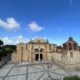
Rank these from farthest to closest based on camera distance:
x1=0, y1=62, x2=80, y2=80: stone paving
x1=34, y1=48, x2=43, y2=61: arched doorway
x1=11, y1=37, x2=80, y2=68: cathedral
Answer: x1=34, y1=48, x2=43, y2=61: arched doorway < x1=11, y1=37, x2=80, y2=68: cathedral < x1=0, y1=62, x2=80, y2=80: stone paving

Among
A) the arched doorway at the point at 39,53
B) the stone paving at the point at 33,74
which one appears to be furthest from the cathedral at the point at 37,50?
the stone paving at the point at 33,74

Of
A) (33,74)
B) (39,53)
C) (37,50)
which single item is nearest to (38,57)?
(39,53)

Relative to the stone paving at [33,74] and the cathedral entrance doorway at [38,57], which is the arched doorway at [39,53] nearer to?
the cathedral entrance doorway at [38,57]

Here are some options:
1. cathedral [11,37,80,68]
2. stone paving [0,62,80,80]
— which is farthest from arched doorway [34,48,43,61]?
stone paving [0,62,80,80]

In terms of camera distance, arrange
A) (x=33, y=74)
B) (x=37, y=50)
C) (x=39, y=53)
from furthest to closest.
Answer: (x=37, y=50) < (x=39, y=53) < (x=33, y=74)

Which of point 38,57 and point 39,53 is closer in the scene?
point 39,53

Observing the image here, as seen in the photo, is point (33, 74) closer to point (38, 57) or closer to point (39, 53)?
point (39, 53)

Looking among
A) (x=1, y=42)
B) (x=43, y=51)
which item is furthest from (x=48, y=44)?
(x=1, y=42)

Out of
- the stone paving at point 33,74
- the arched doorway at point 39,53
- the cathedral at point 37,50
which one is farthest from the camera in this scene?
the arched doorway at point 39,53

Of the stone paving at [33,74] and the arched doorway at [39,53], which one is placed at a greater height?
the arched doorway at [39,53]

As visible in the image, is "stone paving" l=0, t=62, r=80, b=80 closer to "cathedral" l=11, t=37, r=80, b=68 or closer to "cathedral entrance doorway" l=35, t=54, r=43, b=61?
"cathedral" l=11, t=37, r=80, b=68

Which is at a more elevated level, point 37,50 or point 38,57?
point 37,50

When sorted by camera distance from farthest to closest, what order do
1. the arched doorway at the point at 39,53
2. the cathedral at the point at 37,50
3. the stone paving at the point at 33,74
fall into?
the arched doorway at the point at 39,53
the cathedral at the point at 37,50
the stone paving at the point at 33,74

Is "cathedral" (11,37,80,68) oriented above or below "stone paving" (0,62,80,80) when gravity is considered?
above
